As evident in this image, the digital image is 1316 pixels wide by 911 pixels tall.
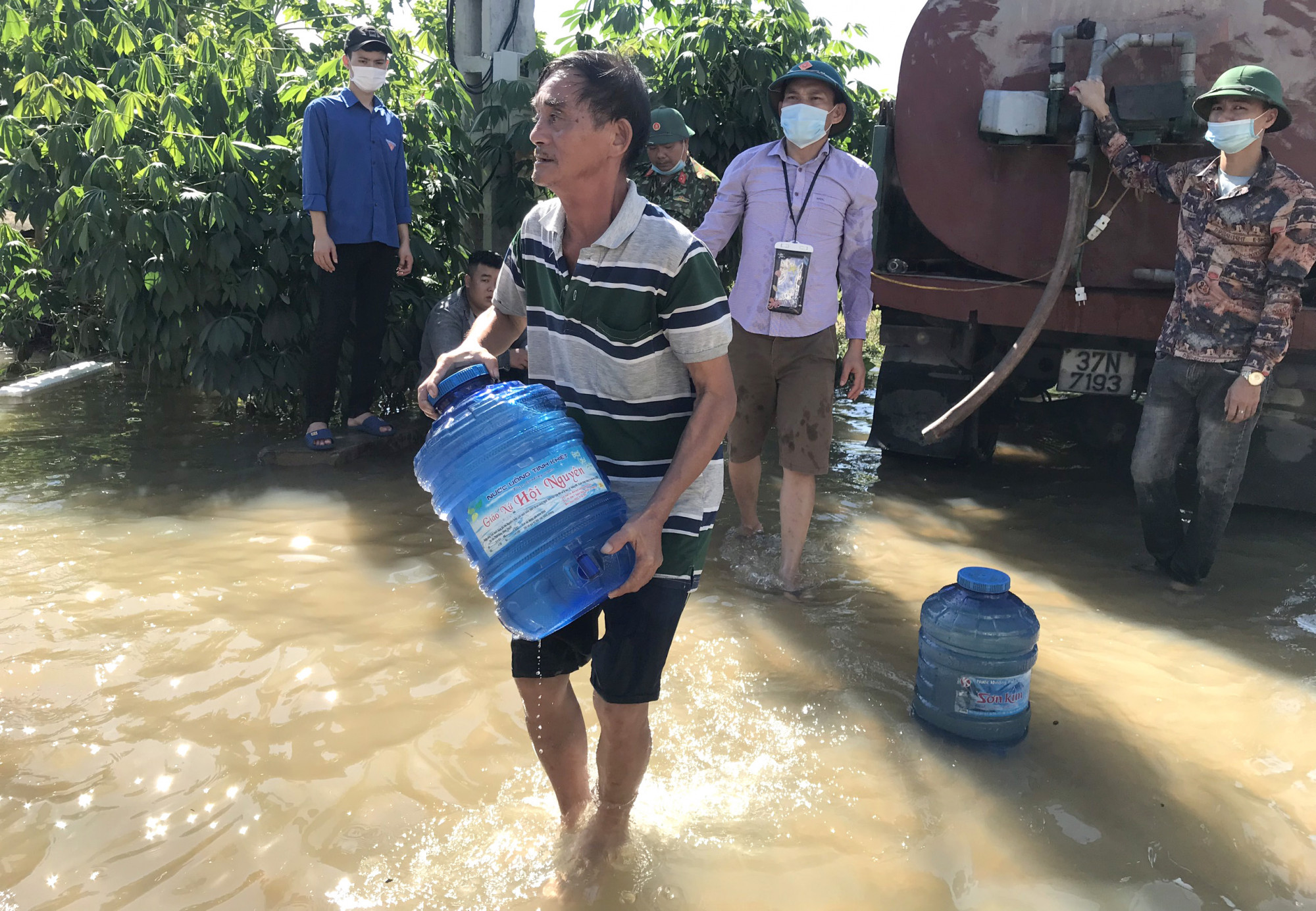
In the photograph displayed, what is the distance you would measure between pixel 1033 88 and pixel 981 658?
3.12 m

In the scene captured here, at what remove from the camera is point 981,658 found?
9.56 ft

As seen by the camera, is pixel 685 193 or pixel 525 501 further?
pixel 685 193

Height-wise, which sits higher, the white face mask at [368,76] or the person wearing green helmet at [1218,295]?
the white face mask at [368,76]

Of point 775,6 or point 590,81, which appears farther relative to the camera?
point 775,6

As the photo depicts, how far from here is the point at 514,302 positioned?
240 cm

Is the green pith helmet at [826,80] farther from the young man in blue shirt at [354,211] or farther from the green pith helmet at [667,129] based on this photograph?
the young man in blue shirt at [354,211]

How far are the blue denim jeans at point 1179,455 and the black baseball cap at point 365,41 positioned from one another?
396cm

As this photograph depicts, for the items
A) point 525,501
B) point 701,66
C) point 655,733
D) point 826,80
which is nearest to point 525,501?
point 525,501

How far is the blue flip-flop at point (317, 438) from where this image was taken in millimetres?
5371

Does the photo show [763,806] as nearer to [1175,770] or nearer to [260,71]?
[1175,770]

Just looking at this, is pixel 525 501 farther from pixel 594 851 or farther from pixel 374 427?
pixel 374 427

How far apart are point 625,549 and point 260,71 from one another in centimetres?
485

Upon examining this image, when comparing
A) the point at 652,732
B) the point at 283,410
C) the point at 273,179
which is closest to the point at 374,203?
the point at 273,179

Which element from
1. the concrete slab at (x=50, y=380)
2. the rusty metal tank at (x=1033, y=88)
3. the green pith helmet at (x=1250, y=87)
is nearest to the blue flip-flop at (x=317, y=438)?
the concrete slab at (x=50, y=380)
